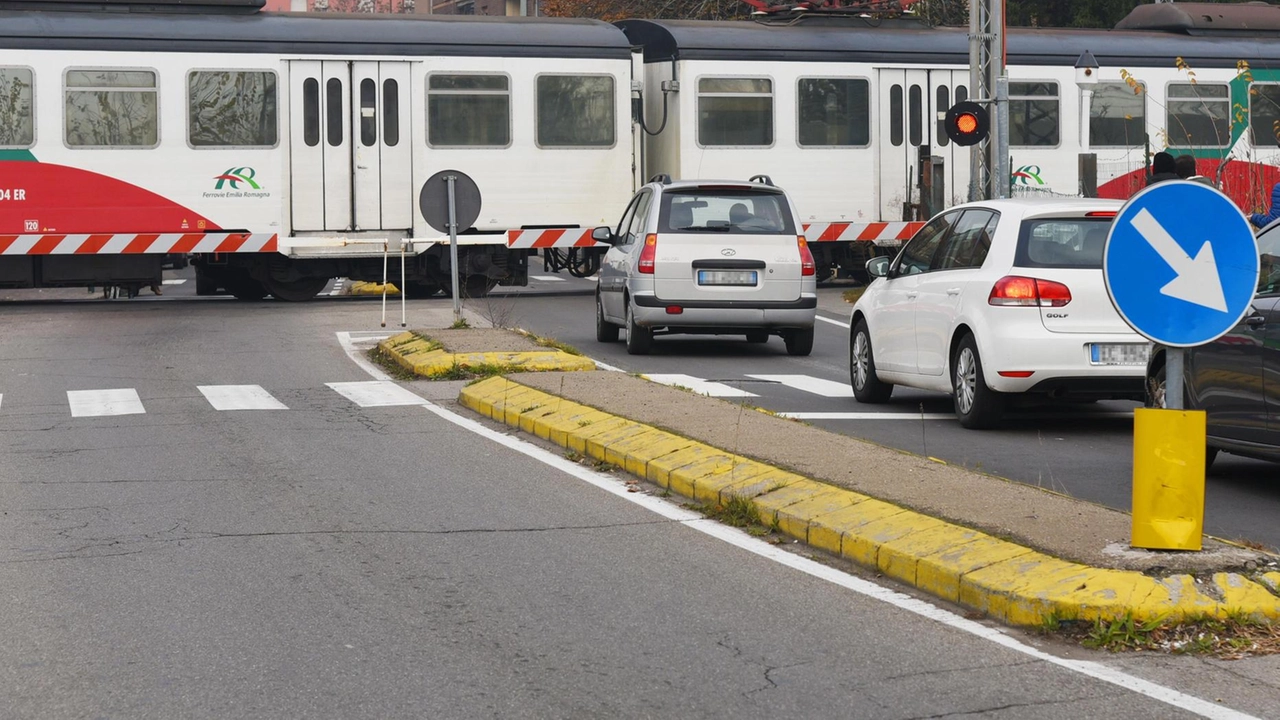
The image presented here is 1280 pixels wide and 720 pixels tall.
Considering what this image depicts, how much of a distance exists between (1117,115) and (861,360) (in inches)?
643

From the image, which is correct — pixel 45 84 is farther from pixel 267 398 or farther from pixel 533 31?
pixel 267 398

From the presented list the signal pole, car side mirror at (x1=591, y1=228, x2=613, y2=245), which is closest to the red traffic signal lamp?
the signal pole

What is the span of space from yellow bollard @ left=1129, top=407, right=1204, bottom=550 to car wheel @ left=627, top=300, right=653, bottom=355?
38.3 feet

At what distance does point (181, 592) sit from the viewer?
7.62m

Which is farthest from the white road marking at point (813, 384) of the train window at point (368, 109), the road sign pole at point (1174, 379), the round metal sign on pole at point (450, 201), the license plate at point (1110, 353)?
the train window at point (368, 109)

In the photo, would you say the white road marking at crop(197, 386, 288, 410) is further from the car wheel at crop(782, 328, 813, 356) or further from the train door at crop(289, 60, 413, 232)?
the train door at crop(289, 60, 413, 232)

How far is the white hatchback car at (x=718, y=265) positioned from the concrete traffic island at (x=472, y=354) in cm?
124

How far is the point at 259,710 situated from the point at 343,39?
2152 centimetres

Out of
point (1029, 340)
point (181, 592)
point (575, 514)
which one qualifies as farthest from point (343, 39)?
point (181, 592)

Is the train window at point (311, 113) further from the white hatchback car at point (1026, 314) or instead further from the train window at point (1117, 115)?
the white hatchback car at point (1026, 314)

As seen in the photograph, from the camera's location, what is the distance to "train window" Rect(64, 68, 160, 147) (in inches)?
994

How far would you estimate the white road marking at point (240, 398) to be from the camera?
49.0 feet

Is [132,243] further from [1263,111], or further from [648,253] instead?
[1263,111]

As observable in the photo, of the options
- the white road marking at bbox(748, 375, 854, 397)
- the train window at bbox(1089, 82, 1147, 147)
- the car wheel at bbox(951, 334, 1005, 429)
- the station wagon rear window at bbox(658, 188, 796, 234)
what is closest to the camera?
the car wheel at bbox(951, 334, 1005, 429)
